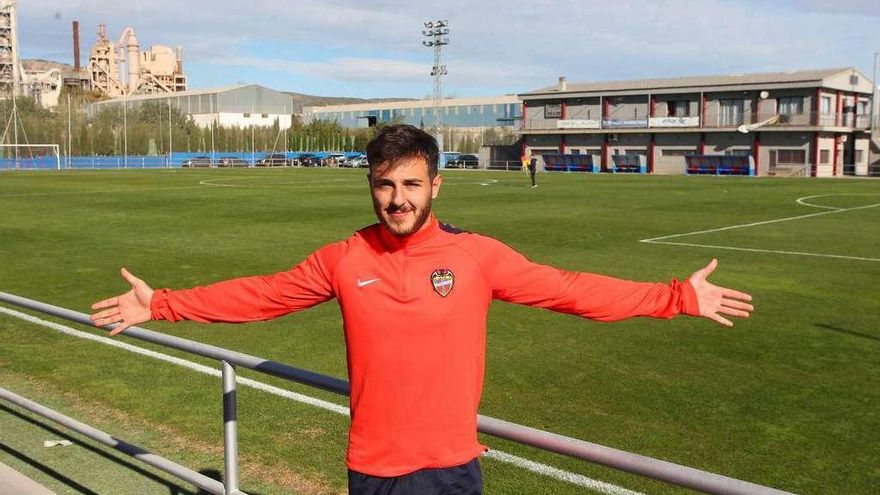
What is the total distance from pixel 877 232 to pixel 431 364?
72.7 ft

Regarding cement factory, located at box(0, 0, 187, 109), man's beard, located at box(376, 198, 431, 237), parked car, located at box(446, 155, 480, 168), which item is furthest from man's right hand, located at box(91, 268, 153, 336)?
cement factory, located at box(0, 0, 187, 109)

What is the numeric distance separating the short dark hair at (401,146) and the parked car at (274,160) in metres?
88.8

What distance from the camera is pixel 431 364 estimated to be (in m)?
2.90

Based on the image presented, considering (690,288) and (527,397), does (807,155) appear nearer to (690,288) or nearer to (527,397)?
(527,397)

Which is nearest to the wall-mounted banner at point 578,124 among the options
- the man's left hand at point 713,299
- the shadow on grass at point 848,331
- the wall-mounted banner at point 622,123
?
the wall-mounted banner at point 622,123

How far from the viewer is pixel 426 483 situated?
9.53 feet

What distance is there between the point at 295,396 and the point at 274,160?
284 feet

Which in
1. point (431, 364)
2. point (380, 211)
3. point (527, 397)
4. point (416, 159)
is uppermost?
point (416, 159)

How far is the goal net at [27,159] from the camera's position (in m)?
72.9

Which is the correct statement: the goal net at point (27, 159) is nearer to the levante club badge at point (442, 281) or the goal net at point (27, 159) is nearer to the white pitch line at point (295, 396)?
the white pitch line at point (295, 396)

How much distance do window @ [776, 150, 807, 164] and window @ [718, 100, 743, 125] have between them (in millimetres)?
4488

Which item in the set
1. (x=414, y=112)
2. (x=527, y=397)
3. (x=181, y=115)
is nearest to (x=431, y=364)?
(x=527, y=397)

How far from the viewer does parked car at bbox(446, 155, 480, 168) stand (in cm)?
8306

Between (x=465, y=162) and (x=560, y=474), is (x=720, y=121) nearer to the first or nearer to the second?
(x=465, y=162)
